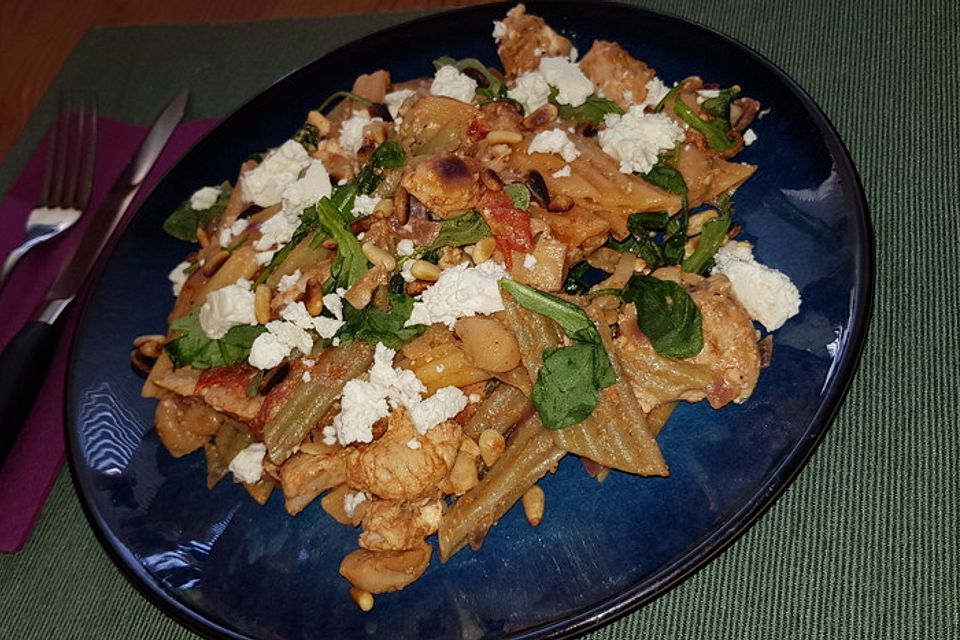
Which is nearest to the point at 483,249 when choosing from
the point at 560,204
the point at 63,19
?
the point at 560,204

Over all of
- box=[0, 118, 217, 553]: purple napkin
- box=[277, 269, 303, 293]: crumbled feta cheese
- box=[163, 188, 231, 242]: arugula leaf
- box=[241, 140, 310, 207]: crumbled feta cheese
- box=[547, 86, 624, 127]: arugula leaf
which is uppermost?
box=[547, 86, 624, 127]: arugula leaf

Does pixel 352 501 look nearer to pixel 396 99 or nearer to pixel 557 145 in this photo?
pixel 557 145

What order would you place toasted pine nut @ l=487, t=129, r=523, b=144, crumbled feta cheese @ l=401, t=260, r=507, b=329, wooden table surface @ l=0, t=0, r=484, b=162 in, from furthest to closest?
wooden table surface @ l=0, t=0, r=484, b=162 < toasted pine nut @ l=487, t=129, r=523, b=144 < crumbled feta cheese @ l=401, t=260, r=507, b=329

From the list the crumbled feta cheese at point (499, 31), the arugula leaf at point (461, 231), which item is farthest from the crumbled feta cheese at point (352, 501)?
the crumbled feta cheese at point (499, 31)

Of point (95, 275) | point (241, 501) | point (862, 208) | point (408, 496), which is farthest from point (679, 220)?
point (95, 275)

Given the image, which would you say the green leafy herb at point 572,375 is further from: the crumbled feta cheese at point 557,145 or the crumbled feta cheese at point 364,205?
the crumbled feta cheese at point 364,205

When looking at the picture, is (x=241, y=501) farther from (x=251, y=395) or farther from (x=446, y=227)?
(x=446, y=227)

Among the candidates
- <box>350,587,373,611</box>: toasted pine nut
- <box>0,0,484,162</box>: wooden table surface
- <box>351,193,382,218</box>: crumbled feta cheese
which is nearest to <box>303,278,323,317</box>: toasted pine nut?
<box>351,193,382,218</box>: crumbled feta cheese

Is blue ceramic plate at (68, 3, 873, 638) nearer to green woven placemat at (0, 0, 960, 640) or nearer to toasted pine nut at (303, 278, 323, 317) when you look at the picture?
green woven placemat at (0, 0, 960, 640)
